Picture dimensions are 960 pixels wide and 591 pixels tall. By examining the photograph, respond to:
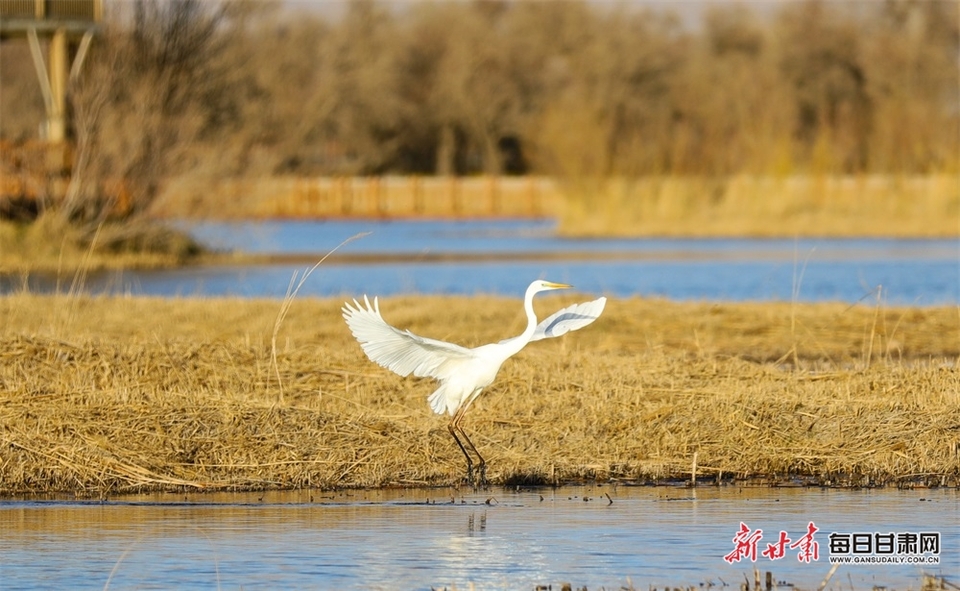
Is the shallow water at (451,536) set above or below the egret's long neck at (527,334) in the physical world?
below

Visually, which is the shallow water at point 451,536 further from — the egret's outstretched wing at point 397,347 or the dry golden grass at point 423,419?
the egret's outstretched wing at point 397,347

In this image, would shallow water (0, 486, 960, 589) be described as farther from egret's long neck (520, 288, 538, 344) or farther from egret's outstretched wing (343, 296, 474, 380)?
egret's long neck (520, 288, 538, 344)

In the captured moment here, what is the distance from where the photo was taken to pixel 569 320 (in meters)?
10.1

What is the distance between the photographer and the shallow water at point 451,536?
7676 millimetres

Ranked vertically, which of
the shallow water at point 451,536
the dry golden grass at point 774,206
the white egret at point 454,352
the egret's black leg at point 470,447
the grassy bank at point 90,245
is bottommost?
the shallow water at point 451,536

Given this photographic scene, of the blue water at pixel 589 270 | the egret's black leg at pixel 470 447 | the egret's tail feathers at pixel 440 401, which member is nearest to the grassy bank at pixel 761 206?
the blue water at pixel 589 270

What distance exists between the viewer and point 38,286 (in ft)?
82.0

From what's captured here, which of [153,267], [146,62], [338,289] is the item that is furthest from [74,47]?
[338,289]

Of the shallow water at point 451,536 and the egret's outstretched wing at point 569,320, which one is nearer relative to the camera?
the shallow water at point 451,536

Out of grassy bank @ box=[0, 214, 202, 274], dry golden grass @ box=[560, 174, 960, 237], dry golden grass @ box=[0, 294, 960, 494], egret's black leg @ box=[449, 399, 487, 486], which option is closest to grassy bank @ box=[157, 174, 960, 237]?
dry golden grass @ box=[560, 174, 960, 237]

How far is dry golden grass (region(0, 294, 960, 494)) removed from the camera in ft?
33.8

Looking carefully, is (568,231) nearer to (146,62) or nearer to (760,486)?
(146,62)

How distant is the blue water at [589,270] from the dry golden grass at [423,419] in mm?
5233

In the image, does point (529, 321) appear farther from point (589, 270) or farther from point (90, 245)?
point (90, 245)
